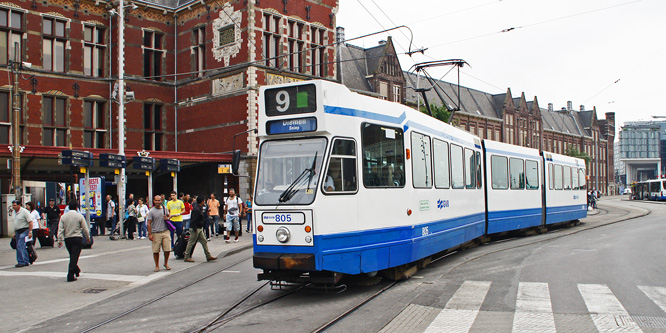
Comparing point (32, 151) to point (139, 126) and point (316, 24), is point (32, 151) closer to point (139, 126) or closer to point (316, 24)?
point (139, 126)

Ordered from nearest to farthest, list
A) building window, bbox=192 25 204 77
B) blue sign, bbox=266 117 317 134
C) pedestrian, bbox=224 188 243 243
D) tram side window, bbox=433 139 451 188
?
blue sign, bbox=266 117 317 134 < tram side window, bbox=433 139 451 188 < pedestrian, bbox=224 188 243 243 < building window, bbox=192 25 204 77

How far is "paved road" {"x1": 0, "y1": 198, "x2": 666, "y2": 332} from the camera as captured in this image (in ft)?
21.7

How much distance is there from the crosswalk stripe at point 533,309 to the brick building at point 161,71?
20.2 meters

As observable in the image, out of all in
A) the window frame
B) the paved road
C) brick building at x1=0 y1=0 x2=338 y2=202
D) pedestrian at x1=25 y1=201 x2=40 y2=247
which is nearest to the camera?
the paved road

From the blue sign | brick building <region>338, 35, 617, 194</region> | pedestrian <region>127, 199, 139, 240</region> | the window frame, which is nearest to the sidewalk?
pedestrian <region>127, 199, 139, 240</region>

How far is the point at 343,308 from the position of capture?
24.0 feet

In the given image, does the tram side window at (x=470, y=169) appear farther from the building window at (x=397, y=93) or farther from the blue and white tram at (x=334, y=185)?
the building window at (x=397, y=93)

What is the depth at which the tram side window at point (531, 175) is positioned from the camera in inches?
671

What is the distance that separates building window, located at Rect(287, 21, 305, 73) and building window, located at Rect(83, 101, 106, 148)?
11.3 m

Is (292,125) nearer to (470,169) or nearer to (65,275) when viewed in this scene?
→ (470,169)

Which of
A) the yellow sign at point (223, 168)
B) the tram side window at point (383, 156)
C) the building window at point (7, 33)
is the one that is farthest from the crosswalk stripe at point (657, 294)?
the building window at point (7, 33)

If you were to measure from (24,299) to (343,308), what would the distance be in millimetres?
5524

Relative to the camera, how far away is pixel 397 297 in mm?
8008

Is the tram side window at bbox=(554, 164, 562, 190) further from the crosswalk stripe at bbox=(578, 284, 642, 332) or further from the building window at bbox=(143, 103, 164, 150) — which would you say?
the building window at bbox=(143, 103, 164, 150)
